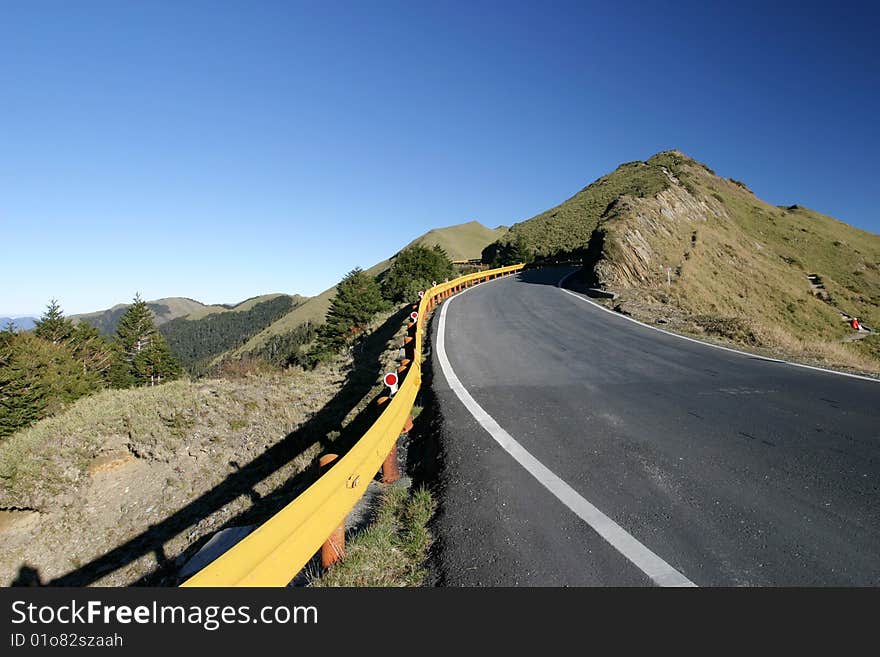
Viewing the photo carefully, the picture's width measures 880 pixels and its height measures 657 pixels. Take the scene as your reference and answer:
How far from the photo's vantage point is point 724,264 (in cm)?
3384

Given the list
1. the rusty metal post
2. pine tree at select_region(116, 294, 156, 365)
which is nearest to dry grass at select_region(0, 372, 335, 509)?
the rusty metal post

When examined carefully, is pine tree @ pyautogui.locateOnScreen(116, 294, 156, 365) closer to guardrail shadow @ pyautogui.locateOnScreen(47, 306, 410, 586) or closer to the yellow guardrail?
guardrail shadow @ pyautogui.locateOnScreen(47, 306, 410, 586)

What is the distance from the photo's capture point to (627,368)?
7.66m

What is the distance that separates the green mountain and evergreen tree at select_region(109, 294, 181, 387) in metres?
48.1

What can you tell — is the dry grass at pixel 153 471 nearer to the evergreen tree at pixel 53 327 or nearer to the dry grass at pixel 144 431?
the dry grass at pixel 144 431

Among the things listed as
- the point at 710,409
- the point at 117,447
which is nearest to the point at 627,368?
the point at 710,409

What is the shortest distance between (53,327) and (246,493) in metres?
59.7

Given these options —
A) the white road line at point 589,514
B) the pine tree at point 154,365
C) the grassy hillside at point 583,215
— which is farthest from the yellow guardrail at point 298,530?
the pine tree at point 154,365

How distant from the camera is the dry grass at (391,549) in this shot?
8.56 feet

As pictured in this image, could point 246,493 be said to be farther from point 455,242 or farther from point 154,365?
point 455,242

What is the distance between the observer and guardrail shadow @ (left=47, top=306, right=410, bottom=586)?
221 inches
